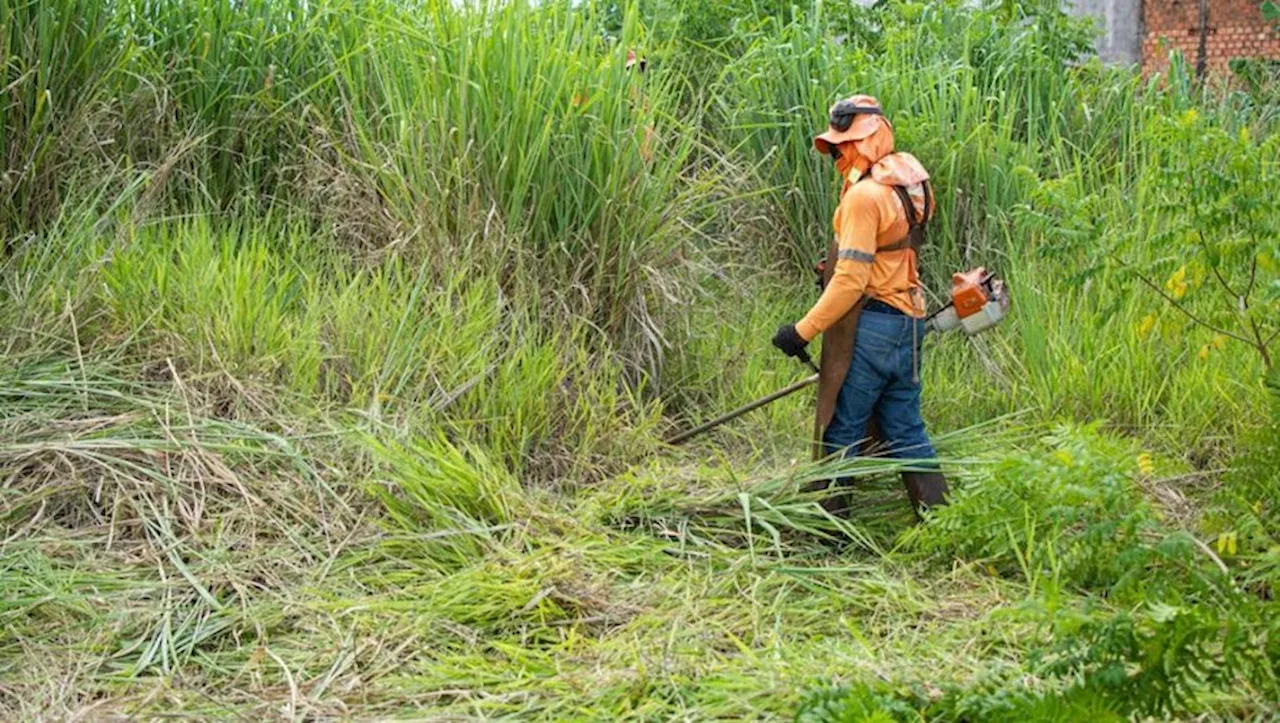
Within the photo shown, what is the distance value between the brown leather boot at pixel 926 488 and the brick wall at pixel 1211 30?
495 inches

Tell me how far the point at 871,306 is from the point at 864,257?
0.26m

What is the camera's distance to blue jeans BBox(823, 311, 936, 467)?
18.9 ft

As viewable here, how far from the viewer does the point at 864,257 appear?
5594 millimetres

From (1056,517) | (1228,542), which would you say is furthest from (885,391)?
(1228,542)

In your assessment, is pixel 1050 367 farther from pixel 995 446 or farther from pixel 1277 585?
A: pixel 1277 585

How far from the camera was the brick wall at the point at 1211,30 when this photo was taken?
55.9 ft

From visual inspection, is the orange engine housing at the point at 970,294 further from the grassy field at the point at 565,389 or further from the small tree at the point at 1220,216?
the small tree at the point at 1220,216

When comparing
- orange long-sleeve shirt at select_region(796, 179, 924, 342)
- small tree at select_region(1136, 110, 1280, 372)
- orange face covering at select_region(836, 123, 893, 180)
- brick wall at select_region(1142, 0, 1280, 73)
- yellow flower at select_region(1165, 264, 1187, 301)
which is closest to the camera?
small tree at select_region(1136, 110, 1280, 372)

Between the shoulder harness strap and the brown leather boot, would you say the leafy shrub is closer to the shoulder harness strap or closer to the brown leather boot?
the brown leather boot

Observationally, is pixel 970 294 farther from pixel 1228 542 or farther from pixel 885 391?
pixel 1228 542

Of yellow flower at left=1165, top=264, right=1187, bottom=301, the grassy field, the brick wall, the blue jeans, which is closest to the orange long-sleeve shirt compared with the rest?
the blue jeans

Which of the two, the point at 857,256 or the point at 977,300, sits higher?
the point at 857,256

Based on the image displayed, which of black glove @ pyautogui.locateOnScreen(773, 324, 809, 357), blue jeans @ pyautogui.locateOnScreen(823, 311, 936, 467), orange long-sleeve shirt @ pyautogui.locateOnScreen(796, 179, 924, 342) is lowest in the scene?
blue jeans @ pyautogui.locateOnScreen(823, 311, 936, 467)

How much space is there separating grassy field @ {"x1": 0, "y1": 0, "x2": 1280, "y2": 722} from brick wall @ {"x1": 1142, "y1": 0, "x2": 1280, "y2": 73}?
8.85 m
